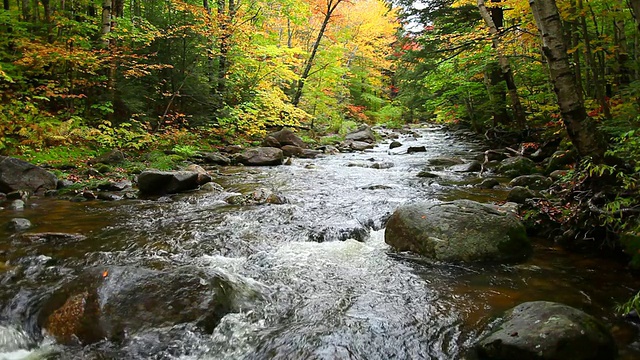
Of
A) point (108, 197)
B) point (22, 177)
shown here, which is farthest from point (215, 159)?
point (22, 177)

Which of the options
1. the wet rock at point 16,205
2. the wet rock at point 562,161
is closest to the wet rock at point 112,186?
the wet rock at point 16,205

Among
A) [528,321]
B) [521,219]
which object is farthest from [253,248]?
[521,219]

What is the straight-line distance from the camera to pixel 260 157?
1334cm

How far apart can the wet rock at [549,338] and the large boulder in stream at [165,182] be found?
7.25 m

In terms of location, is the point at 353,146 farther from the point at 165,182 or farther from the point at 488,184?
the point at 165,182

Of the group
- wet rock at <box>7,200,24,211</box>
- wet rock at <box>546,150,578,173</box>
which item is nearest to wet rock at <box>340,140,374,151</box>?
wet rock at <box>546,150,578,173</box>

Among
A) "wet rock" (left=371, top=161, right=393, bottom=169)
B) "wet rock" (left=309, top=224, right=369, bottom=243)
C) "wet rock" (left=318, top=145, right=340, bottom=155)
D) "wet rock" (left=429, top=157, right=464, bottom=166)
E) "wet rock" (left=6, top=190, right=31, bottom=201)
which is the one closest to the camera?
"wet rock" (left=309, top=224, right=369, bottom=243)

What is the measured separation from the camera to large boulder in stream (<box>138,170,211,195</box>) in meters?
8.08

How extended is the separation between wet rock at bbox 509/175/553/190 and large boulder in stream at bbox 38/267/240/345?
673 centimetres

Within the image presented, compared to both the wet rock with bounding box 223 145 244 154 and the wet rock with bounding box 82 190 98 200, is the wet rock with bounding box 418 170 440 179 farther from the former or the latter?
the wet rock with bounding box 82 190 98 200

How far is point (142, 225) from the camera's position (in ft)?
20.0

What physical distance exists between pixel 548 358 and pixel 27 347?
4165mm

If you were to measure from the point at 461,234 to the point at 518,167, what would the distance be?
6.17m

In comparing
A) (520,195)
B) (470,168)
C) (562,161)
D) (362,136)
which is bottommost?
(362,136)
